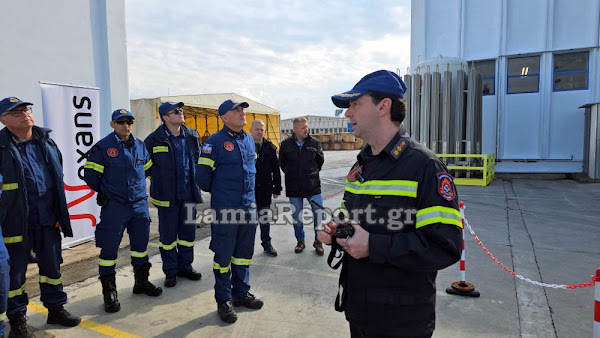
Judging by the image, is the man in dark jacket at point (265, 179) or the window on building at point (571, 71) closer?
the man in dark jacket at point (265, 179)

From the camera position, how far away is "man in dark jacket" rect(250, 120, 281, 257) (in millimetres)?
5324

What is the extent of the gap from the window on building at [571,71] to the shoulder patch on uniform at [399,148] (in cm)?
1537

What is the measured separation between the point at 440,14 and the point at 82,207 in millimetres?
15254

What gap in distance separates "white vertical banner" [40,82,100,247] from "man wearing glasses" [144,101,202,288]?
5.59ft

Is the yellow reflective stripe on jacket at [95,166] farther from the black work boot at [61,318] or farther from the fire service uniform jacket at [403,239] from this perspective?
the fire service uniform jacket at [403,239]

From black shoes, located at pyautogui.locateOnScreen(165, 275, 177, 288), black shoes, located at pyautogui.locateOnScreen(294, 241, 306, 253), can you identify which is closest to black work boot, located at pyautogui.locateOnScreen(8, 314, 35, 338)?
black shoes, located at pyautogui.locateOnScreen(165, 275, 177, 288)

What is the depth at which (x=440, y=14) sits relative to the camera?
15.3m

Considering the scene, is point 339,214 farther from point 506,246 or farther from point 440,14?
point 440,14

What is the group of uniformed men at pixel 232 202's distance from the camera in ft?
5.20

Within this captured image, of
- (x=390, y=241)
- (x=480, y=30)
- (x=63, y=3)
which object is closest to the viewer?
(x=390, y=241)

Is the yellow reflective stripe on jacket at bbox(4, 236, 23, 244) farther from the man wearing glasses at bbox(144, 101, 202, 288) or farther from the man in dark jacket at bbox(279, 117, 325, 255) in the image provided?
the man in dark jacket at bbox(279, 117, 325, 255)

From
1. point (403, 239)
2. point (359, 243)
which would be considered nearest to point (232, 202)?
point (359, 243)

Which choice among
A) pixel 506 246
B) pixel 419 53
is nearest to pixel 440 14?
pixel 419 53

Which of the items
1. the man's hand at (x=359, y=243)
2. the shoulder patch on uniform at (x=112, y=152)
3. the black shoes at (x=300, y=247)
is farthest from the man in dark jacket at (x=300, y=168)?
the man's hand at (x=359, y=243)
